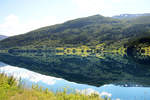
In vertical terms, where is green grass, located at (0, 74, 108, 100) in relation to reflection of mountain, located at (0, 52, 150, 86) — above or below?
above

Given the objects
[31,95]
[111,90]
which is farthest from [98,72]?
[31,95]

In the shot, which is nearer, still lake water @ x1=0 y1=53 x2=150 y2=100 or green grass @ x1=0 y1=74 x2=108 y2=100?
green grass @ x1=0 y1=74 x2=108 y2=100

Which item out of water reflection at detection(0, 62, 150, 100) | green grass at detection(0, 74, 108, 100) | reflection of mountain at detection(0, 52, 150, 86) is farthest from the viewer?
reflection of mountain at detection(0, 52, 150, 86)

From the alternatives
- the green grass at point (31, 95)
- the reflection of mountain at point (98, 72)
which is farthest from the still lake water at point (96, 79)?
the green grass at point (31, 95)

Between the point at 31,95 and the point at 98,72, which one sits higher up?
the point at 31,95

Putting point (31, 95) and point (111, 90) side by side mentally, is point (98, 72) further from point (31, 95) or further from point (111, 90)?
point (31, 95)

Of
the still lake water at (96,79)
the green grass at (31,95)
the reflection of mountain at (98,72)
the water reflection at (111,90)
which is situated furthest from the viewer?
the reflection of mountain at (98,72)

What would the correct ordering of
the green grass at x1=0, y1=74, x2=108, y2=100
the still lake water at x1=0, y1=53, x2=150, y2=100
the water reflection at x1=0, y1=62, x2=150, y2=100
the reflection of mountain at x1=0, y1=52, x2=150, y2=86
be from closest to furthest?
the green grass at x1=0, y1=74, x2=108, y2=100 < the water reflection at x1=0, y1=62, x2=150, y2=100 < the still lake water at x1=0, y1=53, x2=150, y2=100 < the reflection of mountain at x1=0, y1=52, x2=150, y2=86

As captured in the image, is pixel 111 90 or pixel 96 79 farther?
pixel 96 79

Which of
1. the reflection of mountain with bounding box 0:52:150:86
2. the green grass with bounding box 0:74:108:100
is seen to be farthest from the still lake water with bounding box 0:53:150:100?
the green grass with bounding box 0:74:108:100

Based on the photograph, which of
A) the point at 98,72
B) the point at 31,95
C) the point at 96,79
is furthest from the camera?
the point at 98,72

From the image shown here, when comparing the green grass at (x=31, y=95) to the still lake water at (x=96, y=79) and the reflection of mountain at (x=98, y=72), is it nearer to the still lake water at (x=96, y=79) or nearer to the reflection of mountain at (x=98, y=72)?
A: the still lake water at (x=96, y=79)

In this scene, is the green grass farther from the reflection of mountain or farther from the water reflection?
the reflection of mountain

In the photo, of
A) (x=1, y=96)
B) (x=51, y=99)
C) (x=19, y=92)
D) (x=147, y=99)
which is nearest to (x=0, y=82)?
(x=19, y=92)
